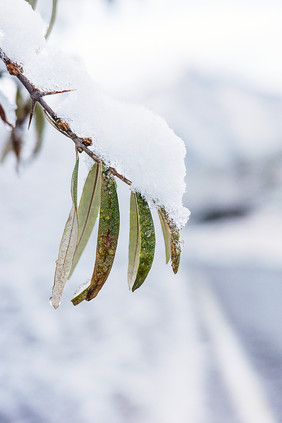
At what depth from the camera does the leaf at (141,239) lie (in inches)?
16.6

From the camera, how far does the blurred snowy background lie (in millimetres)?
1155

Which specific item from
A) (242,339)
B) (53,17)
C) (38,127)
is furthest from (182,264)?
(53,17)

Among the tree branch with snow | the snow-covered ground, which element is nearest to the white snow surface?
the tree branch with snow

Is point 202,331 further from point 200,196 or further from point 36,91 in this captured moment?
point 36,91

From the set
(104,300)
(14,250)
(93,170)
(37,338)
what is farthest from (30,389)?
(93,170)

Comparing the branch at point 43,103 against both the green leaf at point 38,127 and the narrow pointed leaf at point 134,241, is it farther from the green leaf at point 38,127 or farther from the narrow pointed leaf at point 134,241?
the green leaf at point 38,127

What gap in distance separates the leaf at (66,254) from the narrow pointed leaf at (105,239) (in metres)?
0.03

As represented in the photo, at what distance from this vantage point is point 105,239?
16.3 inches

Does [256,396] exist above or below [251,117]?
below

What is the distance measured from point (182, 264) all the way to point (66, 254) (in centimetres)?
142

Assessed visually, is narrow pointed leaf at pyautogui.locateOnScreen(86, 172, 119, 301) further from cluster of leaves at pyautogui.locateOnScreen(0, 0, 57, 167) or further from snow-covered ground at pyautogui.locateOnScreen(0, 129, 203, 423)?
snow-covered ground at pyautogui.locateOnScreen(0, 129, 203, 423)

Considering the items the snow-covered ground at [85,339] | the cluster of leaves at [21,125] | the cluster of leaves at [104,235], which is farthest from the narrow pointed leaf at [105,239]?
the snow-covered ground at [85,339]

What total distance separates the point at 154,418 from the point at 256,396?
0.33 meters

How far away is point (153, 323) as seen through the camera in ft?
4.83
